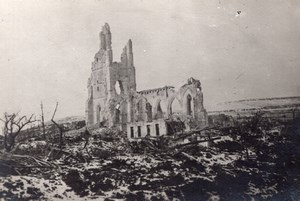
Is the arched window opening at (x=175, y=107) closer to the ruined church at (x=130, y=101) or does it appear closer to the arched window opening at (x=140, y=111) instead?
the ruined church at (x=130, y=101)

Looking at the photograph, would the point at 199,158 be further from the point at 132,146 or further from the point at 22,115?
the point at 22,115

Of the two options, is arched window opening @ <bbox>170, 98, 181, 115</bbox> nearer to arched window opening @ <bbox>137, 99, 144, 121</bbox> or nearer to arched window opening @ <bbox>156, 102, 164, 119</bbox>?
arched window opening @ <bbox>156, 102, 164, 119</bbox>

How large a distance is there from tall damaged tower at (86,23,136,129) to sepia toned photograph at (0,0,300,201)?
3cm

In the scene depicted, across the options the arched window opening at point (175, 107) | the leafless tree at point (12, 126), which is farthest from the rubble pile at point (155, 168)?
the arched window opening at point (175, 107)

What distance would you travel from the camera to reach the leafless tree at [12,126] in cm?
392

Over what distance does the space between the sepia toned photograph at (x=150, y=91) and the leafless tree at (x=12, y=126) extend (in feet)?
0.04

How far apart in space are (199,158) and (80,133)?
150 cm

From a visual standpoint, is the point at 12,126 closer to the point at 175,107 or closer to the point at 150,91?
the point at 150,91

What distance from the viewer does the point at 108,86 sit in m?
5.16

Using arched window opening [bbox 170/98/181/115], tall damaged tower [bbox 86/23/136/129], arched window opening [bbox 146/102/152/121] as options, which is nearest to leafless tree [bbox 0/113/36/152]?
tall damaged tower [bbox 86/23/136/129]

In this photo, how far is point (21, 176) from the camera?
377 centimetres

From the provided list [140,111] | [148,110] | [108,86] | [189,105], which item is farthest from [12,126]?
[189,105]

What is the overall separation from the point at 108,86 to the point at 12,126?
1.63 meters

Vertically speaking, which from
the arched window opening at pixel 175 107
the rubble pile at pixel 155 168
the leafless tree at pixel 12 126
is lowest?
the rubble pile at pixel 155 168
